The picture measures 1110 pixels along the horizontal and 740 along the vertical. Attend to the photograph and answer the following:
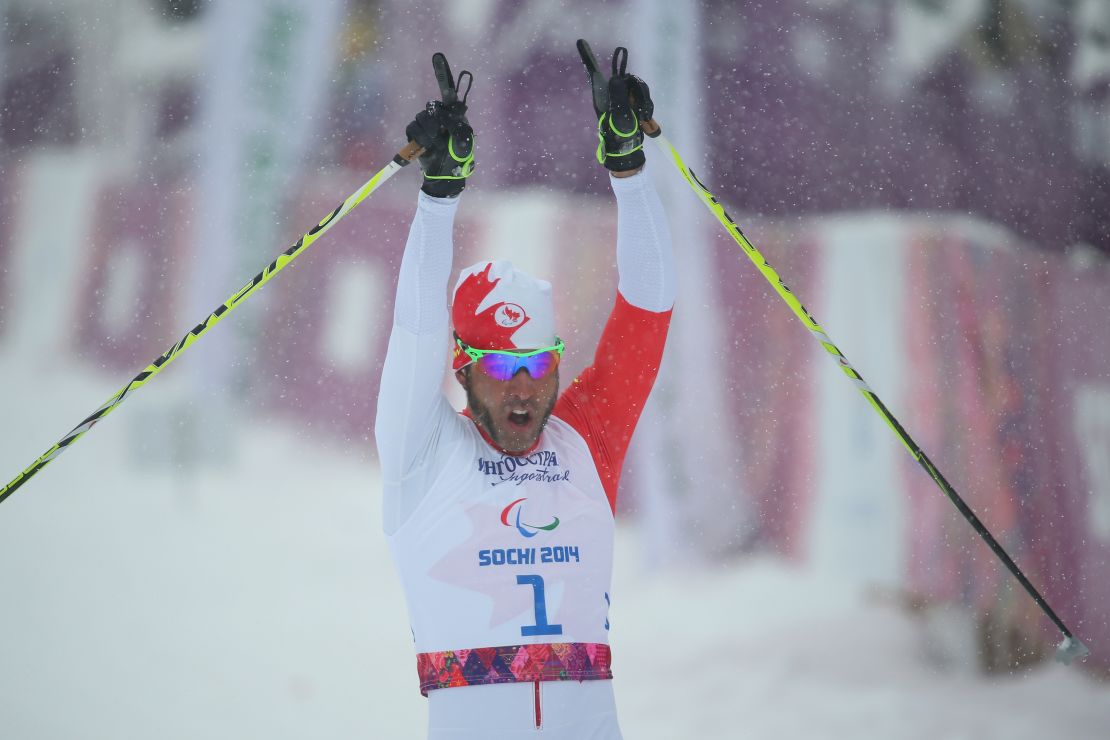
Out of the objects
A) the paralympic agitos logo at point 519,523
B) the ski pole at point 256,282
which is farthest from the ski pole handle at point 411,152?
the paralympic agitos logo at point 519,523

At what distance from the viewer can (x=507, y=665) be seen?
2.04m

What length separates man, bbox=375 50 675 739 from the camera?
204 centimetres

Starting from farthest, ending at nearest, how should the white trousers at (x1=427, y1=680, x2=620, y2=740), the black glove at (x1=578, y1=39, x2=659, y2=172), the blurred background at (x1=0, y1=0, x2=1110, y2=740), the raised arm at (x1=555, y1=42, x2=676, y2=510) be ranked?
1. the blurred background at (x1=0, y1=0, x2=1110, y2=740)
2. the raised arm at (x1=555, y1=42, x2=676, y2=510)
3. the black glove at (x1=578, y1=39, x2=659, y2=172)
4. the white trousers at (x1=427, y1=680, x2=620, y2=740)

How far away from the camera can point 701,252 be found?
471 centimetres

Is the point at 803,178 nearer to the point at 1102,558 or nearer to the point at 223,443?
the point at 1102,558

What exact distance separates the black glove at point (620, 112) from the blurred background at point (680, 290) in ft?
7.75

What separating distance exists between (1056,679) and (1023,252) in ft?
5.31

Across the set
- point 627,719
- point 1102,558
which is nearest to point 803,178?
point 1102,558

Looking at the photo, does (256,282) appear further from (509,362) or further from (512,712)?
(512,712)

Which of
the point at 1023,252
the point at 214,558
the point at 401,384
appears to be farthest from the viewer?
the point at 1023,252

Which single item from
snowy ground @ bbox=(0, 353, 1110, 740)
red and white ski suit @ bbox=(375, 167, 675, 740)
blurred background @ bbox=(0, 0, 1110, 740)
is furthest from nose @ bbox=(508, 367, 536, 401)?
blurred background @ bbox=(0, 0, 1110, 740)

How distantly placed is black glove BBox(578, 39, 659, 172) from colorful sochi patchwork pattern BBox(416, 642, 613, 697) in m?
0.85

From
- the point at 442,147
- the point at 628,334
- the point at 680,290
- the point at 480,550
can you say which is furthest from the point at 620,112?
the point at 680,290

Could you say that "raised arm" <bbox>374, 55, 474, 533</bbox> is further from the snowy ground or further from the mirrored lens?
the snowy ground
